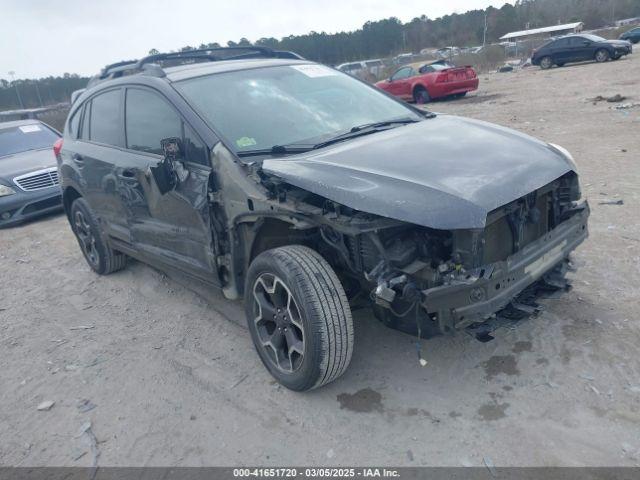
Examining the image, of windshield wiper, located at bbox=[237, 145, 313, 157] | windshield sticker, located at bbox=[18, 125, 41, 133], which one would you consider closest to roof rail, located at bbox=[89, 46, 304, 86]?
windshield wiper, located at bbox=[237, 145, 313, 157]

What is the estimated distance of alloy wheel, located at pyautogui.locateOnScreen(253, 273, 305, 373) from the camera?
3084 millimetres

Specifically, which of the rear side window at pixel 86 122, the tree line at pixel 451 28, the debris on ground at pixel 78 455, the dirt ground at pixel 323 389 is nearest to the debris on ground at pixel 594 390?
the dirt ground at pixel 323 389

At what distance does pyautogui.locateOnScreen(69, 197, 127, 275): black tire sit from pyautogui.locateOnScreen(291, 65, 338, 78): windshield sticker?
244cm

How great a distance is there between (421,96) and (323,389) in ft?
54.3

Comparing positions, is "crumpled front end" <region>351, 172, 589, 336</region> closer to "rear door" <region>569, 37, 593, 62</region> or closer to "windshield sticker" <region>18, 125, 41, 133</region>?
"windshield sticker" <region>18, 125, 41, 133</region>

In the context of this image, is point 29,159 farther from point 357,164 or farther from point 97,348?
point 357,164

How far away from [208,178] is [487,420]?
2.16 m

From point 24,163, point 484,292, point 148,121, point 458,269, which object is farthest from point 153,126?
point 24,163

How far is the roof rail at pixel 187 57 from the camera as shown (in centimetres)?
467

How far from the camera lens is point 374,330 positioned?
3.83 m

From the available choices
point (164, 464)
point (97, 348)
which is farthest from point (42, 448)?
point (97, 348)

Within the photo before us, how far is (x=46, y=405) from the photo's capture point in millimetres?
3434

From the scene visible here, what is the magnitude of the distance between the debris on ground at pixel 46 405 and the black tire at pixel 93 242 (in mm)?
2065

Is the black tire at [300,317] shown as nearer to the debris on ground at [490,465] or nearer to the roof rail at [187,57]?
the debris on ground at [490,465]
